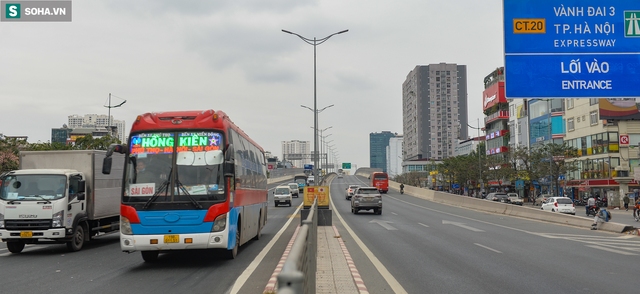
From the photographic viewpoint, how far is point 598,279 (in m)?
11.2

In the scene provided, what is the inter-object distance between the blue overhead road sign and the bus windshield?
8.50 m

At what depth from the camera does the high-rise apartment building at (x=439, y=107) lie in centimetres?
17325

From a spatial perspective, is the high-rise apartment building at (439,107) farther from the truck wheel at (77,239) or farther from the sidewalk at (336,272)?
the truck wheel at (77,239)

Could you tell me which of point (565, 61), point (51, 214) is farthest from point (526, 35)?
point (51, 214)

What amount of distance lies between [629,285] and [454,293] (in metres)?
3.50

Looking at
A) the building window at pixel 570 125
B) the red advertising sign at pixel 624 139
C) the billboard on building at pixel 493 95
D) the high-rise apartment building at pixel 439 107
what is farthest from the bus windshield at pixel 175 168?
the high-rise apartment building at pixel 439 107

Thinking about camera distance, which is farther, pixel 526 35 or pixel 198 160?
pixel 526 35

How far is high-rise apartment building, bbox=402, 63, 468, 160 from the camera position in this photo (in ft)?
568

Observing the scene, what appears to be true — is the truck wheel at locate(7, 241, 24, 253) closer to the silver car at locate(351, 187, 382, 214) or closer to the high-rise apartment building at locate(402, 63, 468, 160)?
the silver car at locate(351, 187, 382, 214)

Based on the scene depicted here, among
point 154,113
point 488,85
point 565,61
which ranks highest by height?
point 488,85

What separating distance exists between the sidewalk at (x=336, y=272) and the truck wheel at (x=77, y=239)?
7.08m

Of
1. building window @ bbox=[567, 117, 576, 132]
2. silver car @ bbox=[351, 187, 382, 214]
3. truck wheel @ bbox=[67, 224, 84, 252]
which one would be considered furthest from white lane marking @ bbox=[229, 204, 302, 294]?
building window @ bbox=[567, 117, 576, 132]

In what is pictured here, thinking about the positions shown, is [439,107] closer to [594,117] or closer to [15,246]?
[594,117]

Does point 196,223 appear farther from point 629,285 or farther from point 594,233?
point 594,233
